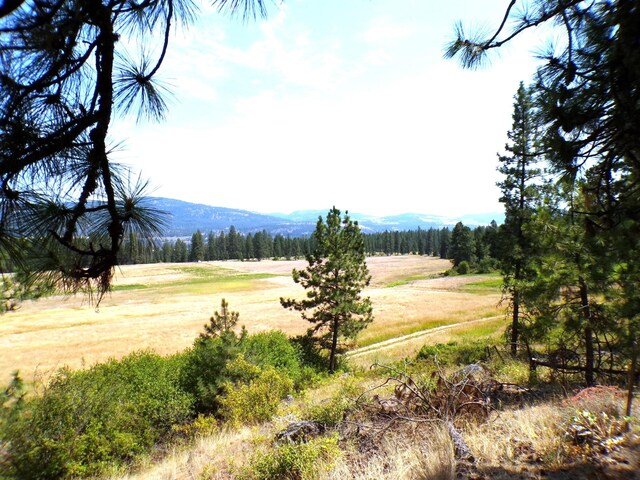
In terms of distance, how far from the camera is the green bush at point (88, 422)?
27.2 ft

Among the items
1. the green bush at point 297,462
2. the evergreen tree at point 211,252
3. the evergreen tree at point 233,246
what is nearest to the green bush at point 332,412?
the green bush at point 297,462

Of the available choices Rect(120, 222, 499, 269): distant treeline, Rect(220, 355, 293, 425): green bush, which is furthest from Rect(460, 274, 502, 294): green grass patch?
Rect(220, 355, 293, 425): green bush

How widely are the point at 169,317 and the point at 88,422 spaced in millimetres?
36123

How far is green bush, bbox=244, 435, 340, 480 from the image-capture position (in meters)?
4.01

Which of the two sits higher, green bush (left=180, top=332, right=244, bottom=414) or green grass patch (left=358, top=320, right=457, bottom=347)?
green bush (left=180, top=332, right=244, bottom=414)

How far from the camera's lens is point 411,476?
11.0 ft

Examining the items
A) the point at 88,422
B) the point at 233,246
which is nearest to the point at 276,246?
the point at 233,246

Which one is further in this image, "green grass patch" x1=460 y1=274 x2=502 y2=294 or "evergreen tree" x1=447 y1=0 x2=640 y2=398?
"green grass patch" x1=460 y1=274 x2=502 y2=294

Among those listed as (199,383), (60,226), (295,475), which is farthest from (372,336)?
(60,226)

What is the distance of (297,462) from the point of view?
161 inches

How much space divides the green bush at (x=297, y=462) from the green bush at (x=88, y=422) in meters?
5.76

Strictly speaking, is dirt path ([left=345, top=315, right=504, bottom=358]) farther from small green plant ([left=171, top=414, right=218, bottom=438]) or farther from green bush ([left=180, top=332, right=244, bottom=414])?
small green plant ([left=171, top=414, right=218, bottom=438])

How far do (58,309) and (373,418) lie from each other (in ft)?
208

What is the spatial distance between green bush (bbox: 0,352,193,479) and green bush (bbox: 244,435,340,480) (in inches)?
227
